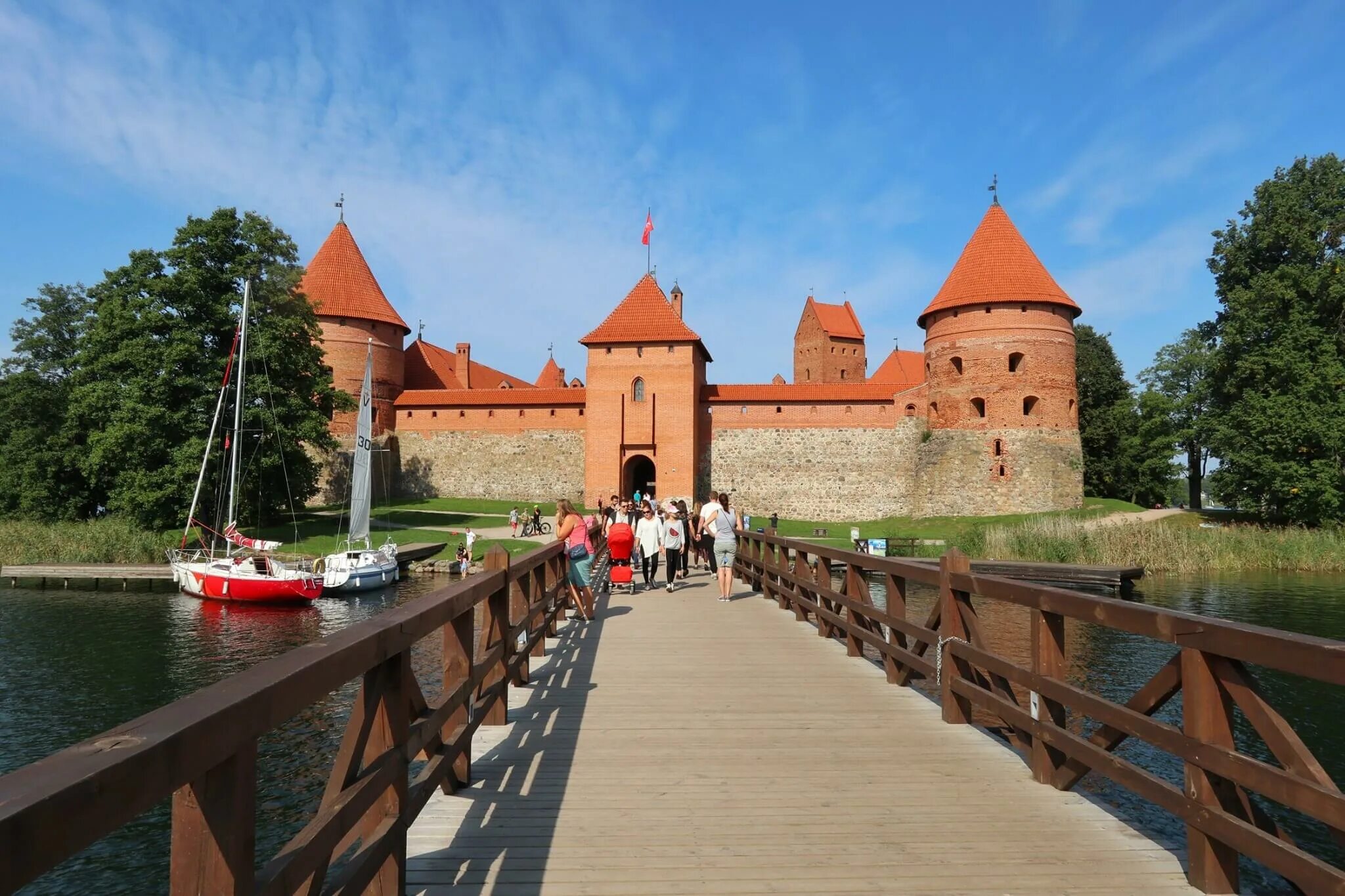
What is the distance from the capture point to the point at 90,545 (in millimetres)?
23297

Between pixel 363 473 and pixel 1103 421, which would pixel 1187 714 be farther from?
pixel 1103 421

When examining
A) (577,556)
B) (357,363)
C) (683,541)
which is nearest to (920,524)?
(683,541)

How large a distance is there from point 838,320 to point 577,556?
1894 inches

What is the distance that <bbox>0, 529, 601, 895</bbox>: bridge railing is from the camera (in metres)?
1.17

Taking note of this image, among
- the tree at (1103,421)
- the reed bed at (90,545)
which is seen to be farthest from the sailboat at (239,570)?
the tree at (1103,421)

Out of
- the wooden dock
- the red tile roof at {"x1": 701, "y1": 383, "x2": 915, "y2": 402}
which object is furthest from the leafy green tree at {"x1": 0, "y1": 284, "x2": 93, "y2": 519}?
the red tile roof at {"x1": 701, "y1": 383, "x2": 915, "y2": 402}

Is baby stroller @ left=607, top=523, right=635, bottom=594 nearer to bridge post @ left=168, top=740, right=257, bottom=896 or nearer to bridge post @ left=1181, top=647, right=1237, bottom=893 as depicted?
bridge post @ left=1181, top=647, right=1237, bottom=893

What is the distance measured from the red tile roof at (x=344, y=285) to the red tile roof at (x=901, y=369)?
2738 centimetres

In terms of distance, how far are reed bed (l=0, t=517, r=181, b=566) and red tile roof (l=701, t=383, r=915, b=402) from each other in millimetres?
19354

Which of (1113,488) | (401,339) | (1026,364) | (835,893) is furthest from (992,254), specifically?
(835,893)

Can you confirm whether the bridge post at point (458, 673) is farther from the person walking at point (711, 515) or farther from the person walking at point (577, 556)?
the person walking at point (711, 515)

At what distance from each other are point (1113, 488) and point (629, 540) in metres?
33.2

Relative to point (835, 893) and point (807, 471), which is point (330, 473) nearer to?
point (807, 471)

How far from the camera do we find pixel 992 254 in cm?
3109
